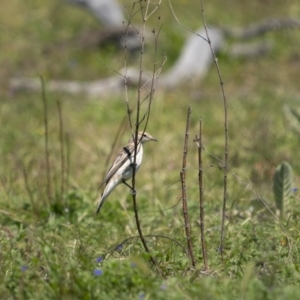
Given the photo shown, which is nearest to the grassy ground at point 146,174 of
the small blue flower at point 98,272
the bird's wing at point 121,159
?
the small blue flower at point 98,272

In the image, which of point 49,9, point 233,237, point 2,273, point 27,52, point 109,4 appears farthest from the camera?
point 49,9

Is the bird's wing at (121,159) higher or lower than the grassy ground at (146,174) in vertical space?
higher

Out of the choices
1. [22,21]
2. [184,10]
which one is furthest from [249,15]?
[22,21]

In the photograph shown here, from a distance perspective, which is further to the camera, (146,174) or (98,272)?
(146,174)

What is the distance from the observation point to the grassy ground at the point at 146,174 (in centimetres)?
422

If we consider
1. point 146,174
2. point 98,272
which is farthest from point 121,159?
point 146,174

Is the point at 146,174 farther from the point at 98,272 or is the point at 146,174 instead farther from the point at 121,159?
the point at 98,272

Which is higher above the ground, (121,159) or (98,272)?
(121,159)

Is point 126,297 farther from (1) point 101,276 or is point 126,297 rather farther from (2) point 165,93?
(2) point 165,93

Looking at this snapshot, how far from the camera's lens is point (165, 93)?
11789mm

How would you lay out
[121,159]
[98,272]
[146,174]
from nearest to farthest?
[98,272]
[121,159]
[146,174]

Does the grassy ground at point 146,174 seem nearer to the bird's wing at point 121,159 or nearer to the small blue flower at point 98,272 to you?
the small blue flower at point 98,272

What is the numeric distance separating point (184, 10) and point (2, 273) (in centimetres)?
1180

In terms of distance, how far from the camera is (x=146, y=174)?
28.3 feet
